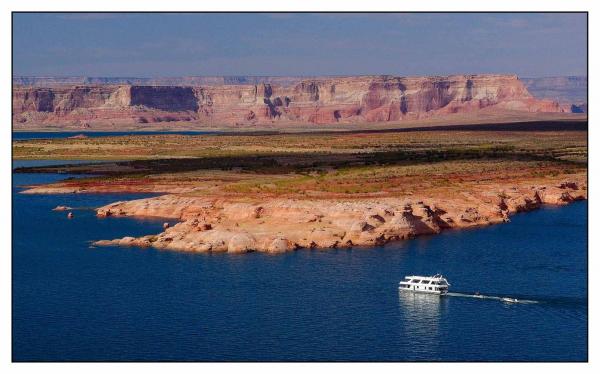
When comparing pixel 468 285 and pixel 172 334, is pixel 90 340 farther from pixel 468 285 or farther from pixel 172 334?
pixel 468 285

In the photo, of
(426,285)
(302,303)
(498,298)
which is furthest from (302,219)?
(498,298)

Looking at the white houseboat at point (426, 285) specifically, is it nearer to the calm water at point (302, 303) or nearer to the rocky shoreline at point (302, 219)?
the calm water at point (302, 303)

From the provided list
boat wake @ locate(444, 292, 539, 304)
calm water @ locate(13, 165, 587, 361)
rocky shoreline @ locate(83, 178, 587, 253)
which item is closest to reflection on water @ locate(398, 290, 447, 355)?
calm water @ locate(13, 165, 587, 361)

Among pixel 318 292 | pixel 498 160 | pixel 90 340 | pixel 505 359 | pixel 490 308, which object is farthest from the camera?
pixel 498 160

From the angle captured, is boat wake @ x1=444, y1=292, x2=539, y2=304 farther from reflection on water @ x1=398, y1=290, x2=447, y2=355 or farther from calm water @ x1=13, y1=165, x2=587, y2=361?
reflection on water @ x1=398, y1=290, x2=447, y2=355

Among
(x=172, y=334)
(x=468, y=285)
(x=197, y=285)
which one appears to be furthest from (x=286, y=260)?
(x=172, y=334)

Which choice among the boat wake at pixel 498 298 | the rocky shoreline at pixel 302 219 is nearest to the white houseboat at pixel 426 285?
the boat wake at pixel 498 298

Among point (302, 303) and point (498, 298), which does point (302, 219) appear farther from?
point (498, 298)
